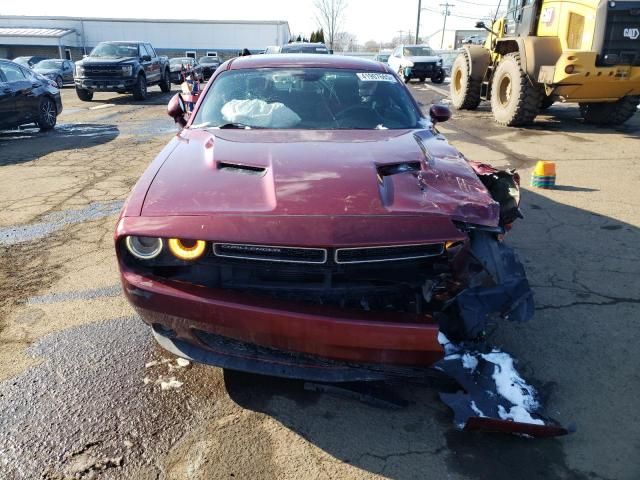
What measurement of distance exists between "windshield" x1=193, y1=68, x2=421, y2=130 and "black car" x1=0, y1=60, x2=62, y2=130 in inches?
311

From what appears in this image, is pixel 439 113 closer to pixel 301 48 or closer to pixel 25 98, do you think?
pixel 25 98

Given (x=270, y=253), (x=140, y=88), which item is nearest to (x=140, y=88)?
(x=140, y=88)

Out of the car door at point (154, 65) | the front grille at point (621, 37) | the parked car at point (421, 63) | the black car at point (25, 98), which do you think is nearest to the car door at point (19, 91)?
the black car at point (25, 98)

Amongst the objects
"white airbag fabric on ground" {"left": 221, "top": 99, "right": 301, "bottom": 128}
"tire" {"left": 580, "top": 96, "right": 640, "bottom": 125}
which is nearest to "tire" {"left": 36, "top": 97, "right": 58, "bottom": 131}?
"white airbag fabric on ground" {"left": 221, "top": 99, "right": 301, "bottom": 128}

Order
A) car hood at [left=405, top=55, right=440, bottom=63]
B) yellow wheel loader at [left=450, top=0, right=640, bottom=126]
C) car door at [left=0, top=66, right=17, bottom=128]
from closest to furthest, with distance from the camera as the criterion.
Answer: yellow wheel loader at [left=450, top=0, right=640, bottom=126], car door at [left=0, top=66, right=17, bottom=128], car hood at [left=405, top=55, right=440, bottom=63]

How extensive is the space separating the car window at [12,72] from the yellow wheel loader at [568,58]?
9.90m

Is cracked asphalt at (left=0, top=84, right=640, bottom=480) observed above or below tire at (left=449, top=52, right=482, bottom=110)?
below

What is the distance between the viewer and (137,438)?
87.7 inches

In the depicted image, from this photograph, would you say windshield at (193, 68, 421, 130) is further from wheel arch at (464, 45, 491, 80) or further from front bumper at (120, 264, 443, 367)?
wheel arch at (464, 45, 491, 80)

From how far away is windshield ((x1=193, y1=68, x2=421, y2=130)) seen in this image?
11.7 feet

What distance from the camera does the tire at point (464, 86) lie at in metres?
12.4

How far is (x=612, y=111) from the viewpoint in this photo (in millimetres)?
10367

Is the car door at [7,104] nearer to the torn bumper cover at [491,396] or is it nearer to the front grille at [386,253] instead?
the front grille at [386,253]

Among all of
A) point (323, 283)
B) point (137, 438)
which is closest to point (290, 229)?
point (323, 283)
